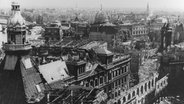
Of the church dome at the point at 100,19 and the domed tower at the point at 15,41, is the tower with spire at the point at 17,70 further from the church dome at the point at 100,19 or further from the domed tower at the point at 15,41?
the church dome at the point at 100,19

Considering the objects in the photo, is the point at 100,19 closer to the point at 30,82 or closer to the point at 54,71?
the point at 54,71

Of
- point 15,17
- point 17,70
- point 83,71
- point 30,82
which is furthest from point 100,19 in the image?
point 30,82

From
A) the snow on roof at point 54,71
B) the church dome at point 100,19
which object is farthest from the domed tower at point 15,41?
the church dome at point 100,19

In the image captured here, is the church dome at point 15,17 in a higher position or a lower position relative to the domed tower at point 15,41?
higher

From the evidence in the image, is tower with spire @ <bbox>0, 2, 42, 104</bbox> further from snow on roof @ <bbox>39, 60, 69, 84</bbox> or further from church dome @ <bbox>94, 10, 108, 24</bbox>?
church dome @ <bbox>94, 10, 108, 24</bbox>

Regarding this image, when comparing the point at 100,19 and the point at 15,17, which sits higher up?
the point at 100,19

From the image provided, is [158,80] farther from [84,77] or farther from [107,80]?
[84,77]
